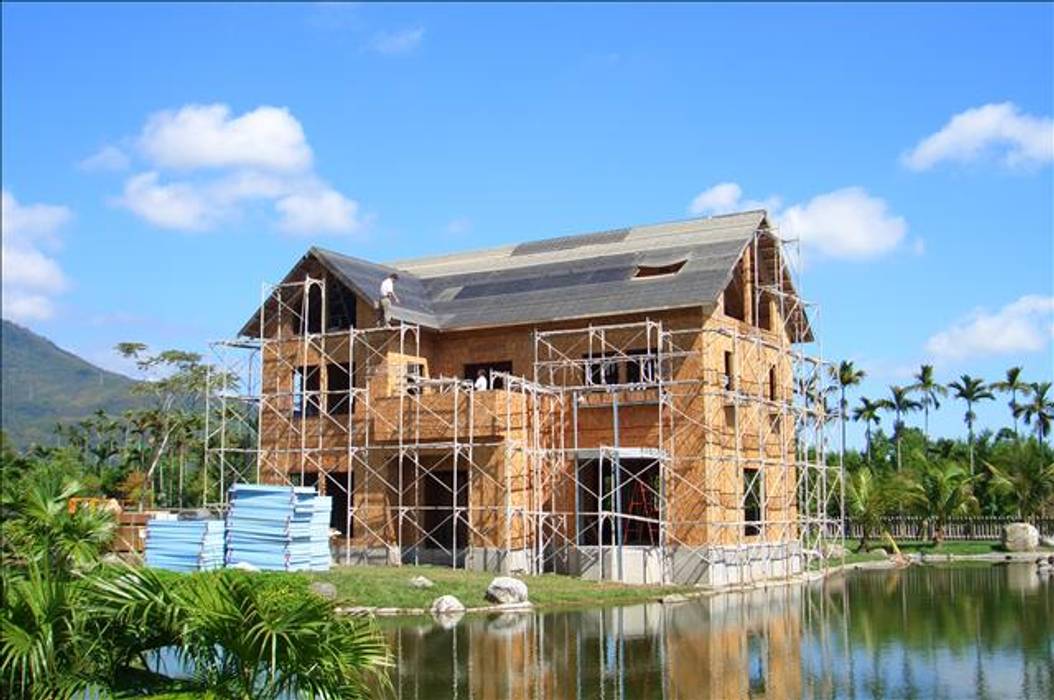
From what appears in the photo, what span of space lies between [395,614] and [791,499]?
1665cm

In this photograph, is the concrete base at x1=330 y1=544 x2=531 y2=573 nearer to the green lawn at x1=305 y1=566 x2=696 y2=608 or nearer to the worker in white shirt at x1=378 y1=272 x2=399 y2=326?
the green lawn at x1=305 y1=566 x2=696 y2=608

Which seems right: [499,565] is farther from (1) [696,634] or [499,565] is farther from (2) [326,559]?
(1) [696,634]

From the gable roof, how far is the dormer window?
9cm

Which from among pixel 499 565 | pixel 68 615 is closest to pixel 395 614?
pixel 499 565

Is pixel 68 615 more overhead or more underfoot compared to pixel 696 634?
more overhead

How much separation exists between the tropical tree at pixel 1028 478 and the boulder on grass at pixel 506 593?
30329mm

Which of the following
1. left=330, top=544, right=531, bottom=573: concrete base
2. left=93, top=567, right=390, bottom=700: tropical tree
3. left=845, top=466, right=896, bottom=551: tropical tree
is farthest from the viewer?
left=845, top=466, right=896, bottom=551: tropical tree

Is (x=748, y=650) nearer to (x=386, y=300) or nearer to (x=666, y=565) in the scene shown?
(x=666, y=565)

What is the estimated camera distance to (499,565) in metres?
29.2

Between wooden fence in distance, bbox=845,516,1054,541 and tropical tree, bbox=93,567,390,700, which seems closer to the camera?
tropical tree, bbox=93,567,390,700

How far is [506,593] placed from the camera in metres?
23.2

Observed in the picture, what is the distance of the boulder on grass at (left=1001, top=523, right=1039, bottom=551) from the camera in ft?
141

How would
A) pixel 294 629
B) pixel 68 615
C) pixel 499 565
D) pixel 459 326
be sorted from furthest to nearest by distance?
pixel 459 326 < pixel 499 565 < pixel 68 615 < pixel 294 629

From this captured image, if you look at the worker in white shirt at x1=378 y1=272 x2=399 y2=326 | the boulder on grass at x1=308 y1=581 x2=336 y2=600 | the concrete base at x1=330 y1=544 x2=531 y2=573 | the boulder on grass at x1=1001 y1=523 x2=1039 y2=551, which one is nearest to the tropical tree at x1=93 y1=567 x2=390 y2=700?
the boulder on grass at x1=308 y1=581 x2=336 y2=600
